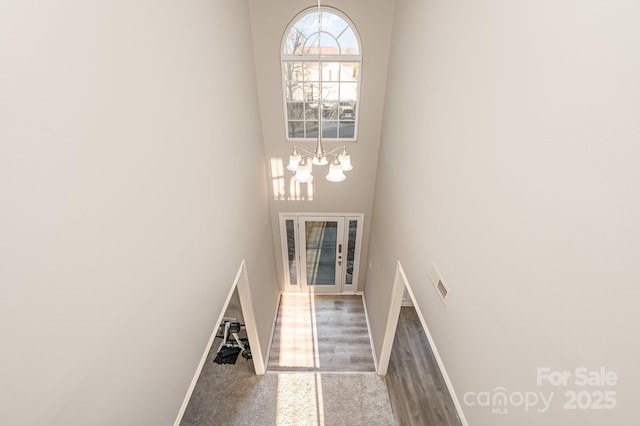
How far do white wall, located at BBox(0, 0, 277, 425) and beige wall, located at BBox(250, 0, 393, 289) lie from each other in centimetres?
176

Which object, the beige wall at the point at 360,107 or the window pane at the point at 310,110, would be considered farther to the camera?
the window pane at the point at 310,110

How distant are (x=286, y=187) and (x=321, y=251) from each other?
5.10 feet

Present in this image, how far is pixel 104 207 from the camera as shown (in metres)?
1.29

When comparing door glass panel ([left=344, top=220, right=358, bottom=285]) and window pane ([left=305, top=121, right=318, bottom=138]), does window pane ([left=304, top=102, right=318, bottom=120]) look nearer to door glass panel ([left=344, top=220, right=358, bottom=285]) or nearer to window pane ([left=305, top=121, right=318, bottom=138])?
window pane ([left=305, top=121, right=318, bottom=138])

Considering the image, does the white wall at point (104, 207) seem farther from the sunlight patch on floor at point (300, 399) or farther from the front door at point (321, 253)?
the front door at point (321, 253)

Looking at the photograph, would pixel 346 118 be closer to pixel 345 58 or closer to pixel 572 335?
pixel 345 58

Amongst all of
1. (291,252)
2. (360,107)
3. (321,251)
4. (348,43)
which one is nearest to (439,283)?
(360,107)

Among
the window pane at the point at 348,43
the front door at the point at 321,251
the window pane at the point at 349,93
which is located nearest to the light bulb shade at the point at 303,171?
the window pane at the point at 349,93

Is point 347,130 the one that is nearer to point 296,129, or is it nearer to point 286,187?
point 296,129

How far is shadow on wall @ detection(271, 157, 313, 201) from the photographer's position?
4977 millimetres

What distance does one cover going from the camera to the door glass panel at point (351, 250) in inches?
221

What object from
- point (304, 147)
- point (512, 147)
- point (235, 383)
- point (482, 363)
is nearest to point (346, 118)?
point (304, 147)

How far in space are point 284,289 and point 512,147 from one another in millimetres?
5486

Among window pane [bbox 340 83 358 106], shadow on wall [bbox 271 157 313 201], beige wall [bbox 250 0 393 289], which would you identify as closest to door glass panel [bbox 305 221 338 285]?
beige wall [bbox 250 0 393 289]
